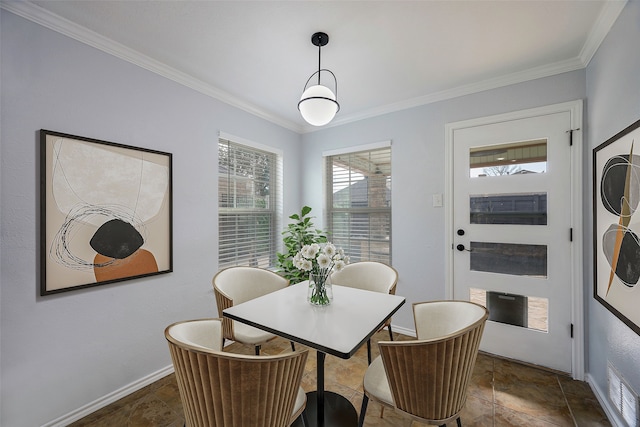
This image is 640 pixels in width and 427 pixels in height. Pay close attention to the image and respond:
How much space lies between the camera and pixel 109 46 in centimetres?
189

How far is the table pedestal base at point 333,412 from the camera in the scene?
1.63m

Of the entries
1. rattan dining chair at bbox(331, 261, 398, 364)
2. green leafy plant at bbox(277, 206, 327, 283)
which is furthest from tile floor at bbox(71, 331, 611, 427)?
green leafy plant at bbox(277, 206, 327, 283)

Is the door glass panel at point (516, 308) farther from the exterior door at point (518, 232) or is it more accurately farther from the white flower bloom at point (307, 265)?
the white flower bloom at point (307, 265)

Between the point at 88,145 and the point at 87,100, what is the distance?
306 millimetres

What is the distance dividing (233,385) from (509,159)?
270 centimetres

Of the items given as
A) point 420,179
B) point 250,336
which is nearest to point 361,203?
point 420,179

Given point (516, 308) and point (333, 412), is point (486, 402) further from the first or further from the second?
point (333, 412)

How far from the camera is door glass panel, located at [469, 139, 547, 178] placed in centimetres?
231

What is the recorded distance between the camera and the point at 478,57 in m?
2.10

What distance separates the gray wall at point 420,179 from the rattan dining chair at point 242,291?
4.52 ft

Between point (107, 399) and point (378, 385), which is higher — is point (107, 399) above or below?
below

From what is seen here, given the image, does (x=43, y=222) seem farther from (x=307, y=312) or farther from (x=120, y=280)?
(x=307, y=312)

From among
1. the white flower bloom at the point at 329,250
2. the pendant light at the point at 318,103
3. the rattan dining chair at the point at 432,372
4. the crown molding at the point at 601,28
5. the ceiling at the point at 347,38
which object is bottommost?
the rattan dining chair at the point at 432,372

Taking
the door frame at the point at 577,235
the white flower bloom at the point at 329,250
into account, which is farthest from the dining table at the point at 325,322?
the door frame at the point at 577,235
